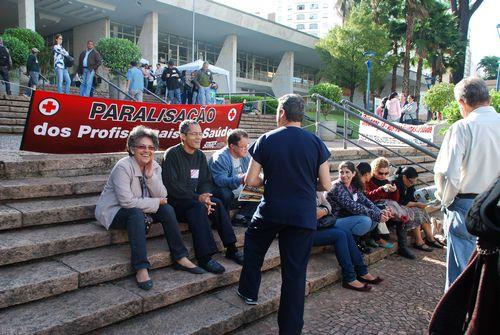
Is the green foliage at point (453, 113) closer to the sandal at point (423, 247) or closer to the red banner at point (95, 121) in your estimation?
the sandal at point (423, 247)

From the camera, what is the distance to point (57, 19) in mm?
23375

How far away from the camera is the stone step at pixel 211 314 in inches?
114

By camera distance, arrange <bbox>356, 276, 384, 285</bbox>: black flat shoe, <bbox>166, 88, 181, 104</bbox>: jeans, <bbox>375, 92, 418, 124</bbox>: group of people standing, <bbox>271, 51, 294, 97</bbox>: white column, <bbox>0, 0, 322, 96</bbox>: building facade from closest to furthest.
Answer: <bbox>356, 276, 384, 285</bbox>: black flat shoe, <bbox>166, 88, 181, 104</bbox>: jeans, <bbox>375, 92, 418, 124</bbox>: group of people standing, <bbox>0, 0, 322, 96</bbox>: building facade, <bbox>271, 51, 294, 97</bbox>: white column

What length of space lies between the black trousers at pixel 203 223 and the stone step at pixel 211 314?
0.41 metres

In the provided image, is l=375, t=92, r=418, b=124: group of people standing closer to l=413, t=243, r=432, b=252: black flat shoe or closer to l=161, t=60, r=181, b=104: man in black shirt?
l=161, t=60, r=181, b=104: man in black shirt

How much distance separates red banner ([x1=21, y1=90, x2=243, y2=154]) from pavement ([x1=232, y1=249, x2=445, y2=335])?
3116 millimetres

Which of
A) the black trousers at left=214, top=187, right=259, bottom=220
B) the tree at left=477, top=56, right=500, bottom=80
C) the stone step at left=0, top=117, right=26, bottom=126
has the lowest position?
the black trousers at left=214, top=187, right=259, bottom=220

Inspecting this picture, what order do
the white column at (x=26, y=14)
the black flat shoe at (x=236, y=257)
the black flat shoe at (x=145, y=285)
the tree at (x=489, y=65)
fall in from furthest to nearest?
the tree at (x=489, y=65), the white column at (x=26, y=14), the black flat shoe at (x=236, y=257), the black flat shoe at (x=145, y=285)

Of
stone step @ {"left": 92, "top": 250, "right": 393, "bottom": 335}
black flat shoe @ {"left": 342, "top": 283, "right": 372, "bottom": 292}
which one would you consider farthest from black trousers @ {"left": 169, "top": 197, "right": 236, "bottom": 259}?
black flat shoe @ {"left": 342, "top": 283, "right": 372, "bottom": 292}

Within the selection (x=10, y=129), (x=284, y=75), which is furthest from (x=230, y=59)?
(x=10, y=129)

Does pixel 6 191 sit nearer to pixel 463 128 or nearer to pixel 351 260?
pixel 351 260

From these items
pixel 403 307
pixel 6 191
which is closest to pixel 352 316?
pixel 403 307

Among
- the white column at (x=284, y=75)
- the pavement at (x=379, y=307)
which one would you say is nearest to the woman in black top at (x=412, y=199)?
the pavement at (x=379, y=307)

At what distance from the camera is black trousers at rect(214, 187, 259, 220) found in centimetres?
438
